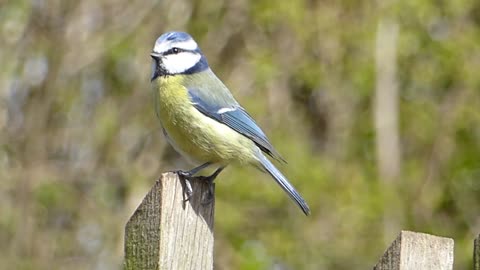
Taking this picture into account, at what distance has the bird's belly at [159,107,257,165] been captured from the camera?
3.24 meters

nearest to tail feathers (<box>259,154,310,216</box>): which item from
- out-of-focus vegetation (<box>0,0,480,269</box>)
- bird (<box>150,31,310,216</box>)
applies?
bird (<box>150,31,310,216</box>)

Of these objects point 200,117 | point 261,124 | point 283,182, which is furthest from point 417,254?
point 261,124

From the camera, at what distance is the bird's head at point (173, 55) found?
11.4ft

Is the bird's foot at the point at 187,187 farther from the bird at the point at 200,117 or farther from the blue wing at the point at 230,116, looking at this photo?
the blue wing at the point at 230,116

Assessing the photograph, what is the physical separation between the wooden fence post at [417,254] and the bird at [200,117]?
41.5 inches

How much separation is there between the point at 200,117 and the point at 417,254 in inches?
55.9

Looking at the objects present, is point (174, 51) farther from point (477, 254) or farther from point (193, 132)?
point (477, 254)

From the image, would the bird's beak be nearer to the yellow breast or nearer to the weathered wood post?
the yellow breast

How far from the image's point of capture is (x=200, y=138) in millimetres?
3252

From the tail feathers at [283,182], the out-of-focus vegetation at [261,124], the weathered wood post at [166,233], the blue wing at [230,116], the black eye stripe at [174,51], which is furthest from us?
the out-of-focus vegetation at [261,124]

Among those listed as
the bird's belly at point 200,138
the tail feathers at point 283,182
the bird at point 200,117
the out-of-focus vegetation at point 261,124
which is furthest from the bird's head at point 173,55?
the out-of-focus vegetation at point 261,124

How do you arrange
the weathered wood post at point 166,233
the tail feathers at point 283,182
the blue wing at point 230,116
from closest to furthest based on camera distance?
the weathered wood post at point 166,233 → the tail feathers at point 283,182 → the blue wing at point 230,116

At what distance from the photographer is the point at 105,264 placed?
5.42m

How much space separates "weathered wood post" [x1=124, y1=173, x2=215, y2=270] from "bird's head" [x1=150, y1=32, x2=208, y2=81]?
56.8 inches
